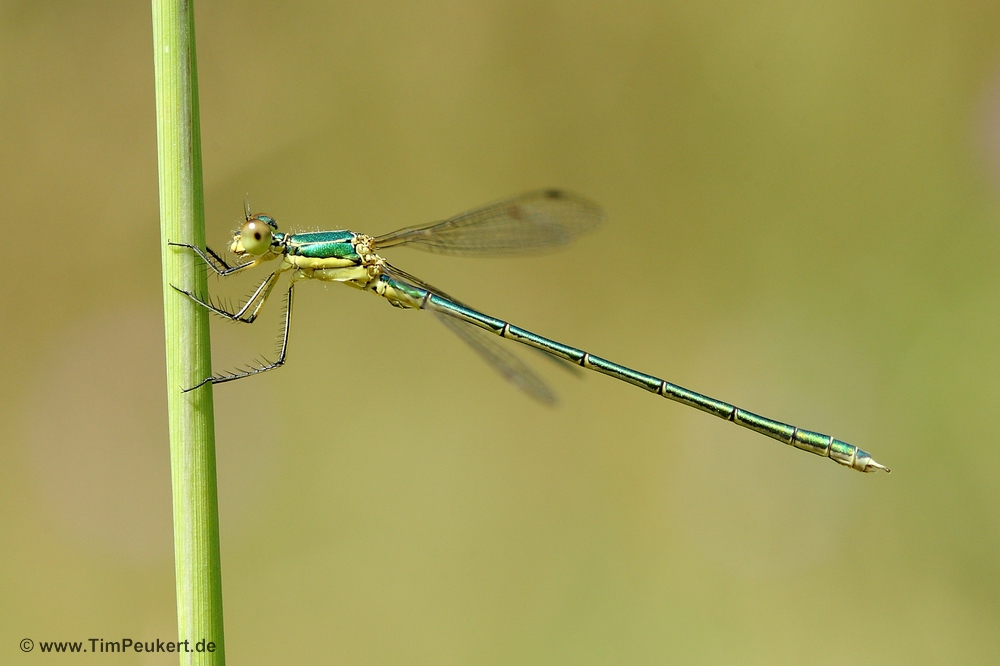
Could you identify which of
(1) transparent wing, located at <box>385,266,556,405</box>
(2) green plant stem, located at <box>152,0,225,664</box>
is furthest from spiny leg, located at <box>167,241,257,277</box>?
(1) transparent wing, located at <box>385,266,556,405</box>

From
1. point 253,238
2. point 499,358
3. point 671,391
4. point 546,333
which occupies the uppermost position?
point 253,238

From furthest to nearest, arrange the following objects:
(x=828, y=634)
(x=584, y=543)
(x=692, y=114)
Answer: (x=692, y=114), (x=584, y=543), (x=828, y=634)

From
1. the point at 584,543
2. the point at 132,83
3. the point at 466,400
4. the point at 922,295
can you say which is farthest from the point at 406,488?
the point at 922,295

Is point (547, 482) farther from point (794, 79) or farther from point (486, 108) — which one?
point (794, 79)

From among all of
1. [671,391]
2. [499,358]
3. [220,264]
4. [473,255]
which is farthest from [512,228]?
[220,264]

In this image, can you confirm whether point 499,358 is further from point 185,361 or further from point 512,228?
point 185,361

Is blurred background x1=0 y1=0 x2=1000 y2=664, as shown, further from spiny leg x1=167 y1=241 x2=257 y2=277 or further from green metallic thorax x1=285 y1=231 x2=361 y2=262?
spiny leg x1=167 y1=241 x2=257 y2=277

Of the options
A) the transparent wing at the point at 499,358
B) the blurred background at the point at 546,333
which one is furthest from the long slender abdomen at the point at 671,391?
the blurred background at the point at 546,333
